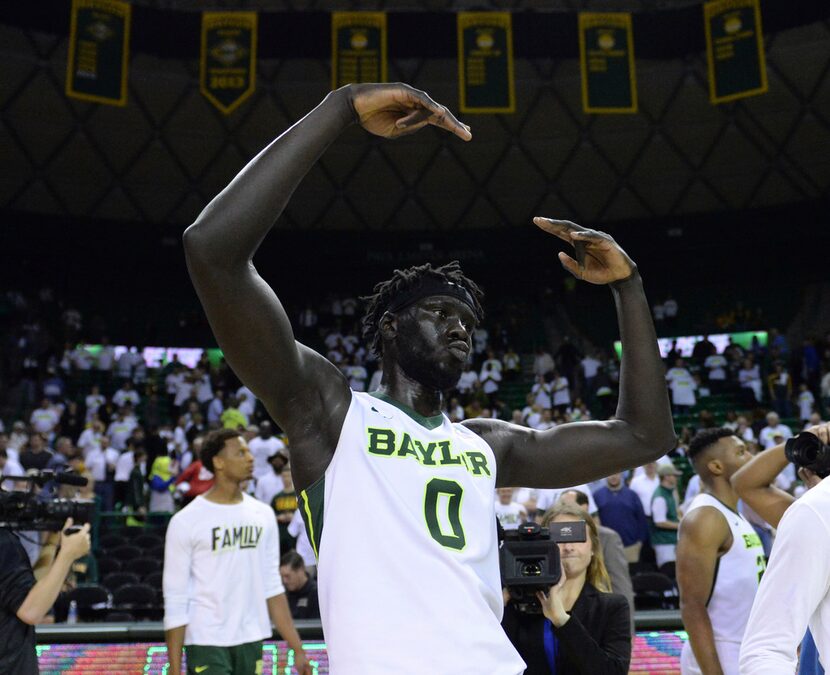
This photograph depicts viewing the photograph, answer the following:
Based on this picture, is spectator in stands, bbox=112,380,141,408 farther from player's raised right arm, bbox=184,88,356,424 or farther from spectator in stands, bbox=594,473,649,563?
player's raised right arm, bbox=184,88,356,424

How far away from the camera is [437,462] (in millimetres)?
2387

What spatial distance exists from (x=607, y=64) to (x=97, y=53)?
Result: 8.90 m

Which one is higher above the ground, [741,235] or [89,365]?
[741,235]

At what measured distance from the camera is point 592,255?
268cm

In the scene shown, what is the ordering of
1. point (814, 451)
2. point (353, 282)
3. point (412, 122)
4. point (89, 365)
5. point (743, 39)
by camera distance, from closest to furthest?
point (412, 122) < point (814, 451) < point (743, 39) < point (89, 365) < point (353, 282)

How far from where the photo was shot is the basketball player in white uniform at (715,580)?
179 inches

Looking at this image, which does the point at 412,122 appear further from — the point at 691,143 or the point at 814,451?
the point at 691,143

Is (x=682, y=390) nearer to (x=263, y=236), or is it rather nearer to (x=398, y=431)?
(x=398, y=431)

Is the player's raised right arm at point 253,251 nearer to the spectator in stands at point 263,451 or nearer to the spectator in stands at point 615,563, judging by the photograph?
the spectator in stands at point 615,563

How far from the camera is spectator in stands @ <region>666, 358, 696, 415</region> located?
18.8 m

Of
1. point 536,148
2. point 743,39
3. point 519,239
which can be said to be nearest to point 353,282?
point 519,239

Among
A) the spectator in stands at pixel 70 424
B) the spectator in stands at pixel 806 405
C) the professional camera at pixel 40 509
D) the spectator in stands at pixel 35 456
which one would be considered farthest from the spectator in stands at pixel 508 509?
the spectator in stands at pixel 70 424

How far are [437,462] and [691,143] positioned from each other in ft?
83.3

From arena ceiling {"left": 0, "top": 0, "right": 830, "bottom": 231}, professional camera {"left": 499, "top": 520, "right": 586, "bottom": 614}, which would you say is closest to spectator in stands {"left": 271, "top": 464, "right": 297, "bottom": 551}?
professional camera {"left": 499, "top": 520, "right": 586, "bottom": 614}
